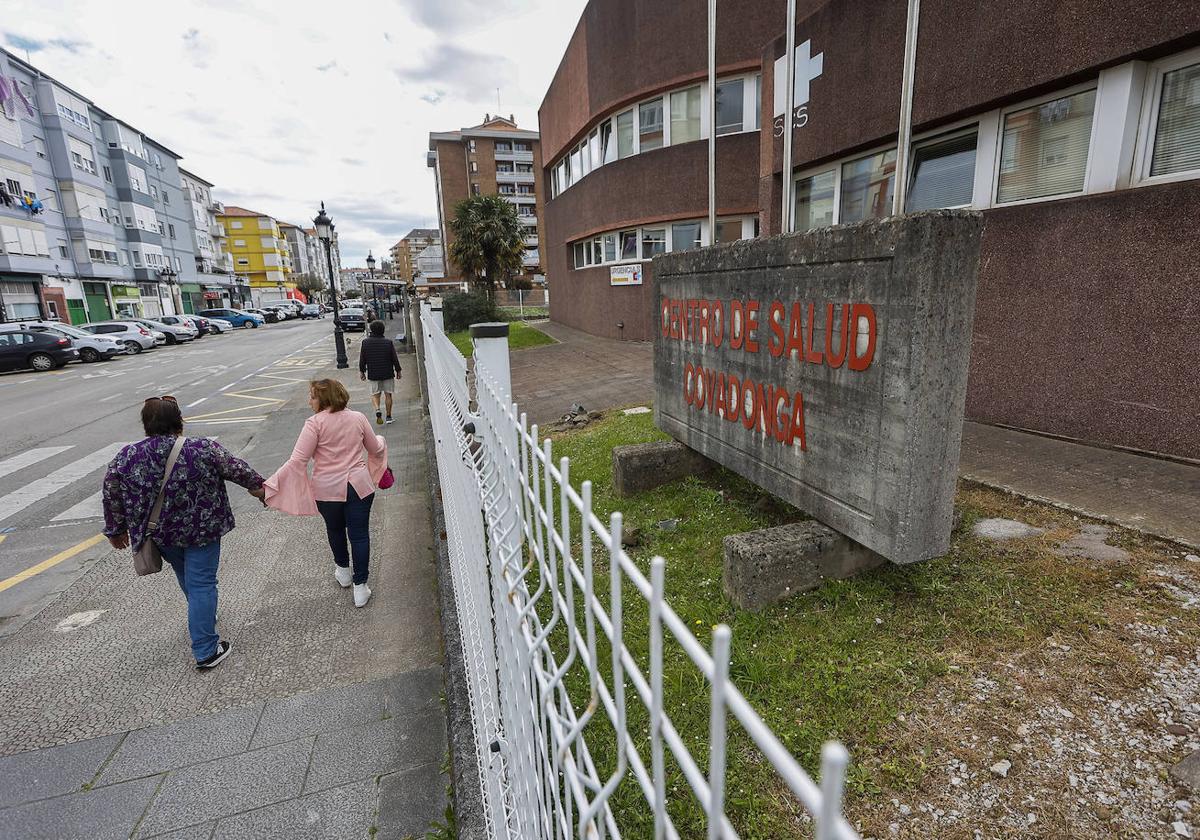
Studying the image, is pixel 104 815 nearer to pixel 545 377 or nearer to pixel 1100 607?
pixel 1100 607

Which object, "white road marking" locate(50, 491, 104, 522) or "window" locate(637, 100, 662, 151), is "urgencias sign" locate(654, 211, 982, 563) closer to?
"white road marking" locate(50, 491, 104, 522)

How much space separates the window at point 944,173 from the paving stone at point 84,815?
24.9ft

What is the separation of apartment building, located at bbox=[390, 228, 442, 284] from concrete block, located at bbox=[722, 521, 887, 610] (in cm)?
11948

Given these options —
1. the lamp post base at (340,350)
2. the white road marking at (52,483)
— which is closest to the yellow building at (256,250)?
the lamp post base at (340,350)

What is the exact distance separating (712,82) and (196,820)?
600 centimetres

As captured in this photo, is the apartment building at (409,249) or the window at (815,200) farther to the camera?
the apartment building at (409,249)

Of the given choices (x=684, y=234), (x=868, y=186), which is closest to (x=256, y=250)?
(x=684, y=234)

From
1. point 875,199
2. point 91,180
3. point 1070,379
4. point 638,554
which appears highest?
point 91,180

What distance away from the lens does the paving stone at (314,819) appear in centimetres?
263

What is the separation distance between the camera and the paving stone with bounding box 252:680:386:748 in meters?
3.22

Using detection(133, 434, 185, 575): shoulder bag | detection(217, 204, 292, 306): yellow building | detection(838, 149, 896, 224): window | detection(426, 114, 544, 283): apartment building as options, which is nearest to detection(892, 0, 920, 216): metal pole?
detection(838, 149, 896, 224): window

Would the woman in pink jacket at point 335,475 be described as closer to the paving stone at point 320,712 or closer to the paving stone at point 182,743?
the paving stone at point 320,712

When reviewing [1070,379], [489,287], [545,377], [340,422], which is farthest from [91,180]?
[1070,379]

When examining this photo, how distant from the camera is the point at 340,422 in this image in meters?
4.28
